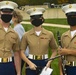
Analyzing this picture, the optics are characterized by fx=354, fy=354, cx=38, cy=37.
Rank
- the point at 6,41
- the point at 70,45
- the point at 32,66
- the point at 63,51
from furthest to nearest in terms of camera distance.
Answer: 1. the point at 32,66
2. the point at 6,41
3. the point at 70,45
4. the point at 63,51

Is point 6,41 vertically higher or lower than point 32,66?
higher

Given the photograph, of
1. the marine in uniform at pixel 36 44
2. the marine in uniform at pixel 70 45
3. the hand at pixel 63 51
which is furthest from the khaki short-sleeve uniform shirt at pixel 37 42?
the hand at pixel 63 51

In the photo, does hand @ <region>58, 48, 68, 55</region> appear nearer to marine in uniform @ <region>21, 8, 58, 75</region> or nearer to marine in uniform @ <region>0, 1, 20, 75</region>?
marine in uniform @ <region>21, 8, 58, 75</region>

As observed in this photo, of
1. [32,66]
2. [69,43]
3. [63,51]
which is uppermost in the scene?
[69,43]

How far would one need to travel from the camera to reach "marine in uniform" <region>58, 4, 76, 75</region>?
19.4 feet

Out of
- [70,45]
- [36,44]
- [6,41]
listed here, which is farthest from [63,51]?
[6,41]

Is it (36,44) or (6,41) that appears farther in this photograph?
(36,44)

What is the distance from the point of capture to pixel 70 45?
5980mm

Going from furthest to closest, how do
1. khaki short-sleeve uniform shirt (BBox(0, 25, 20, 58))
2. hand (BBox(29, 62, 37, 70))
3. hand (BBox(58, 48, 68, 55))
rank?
hand (BBox(29, 62, 37, 70)) < khaki short-sleeve uniform shirt (BBox(0, 25, 20, 58)) < hand (BBox(58, 48, 68, 55))

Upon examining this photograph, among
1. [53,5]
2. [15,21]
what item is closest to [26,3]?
[53,5]

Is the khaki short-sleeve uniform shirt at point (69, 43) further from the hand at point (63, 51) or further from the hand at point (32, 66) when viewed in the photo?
the hand at point (32, 66)

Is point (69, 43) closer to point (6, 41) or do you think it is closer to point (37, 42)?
point (37, 42)

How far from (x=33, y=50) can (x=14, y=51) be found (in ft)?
1.14

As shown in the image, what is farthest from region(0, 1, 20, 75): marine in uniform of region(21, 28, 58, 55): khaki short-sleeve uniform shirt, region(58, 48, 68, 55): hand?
region(58, 48, 68, 55): hand
